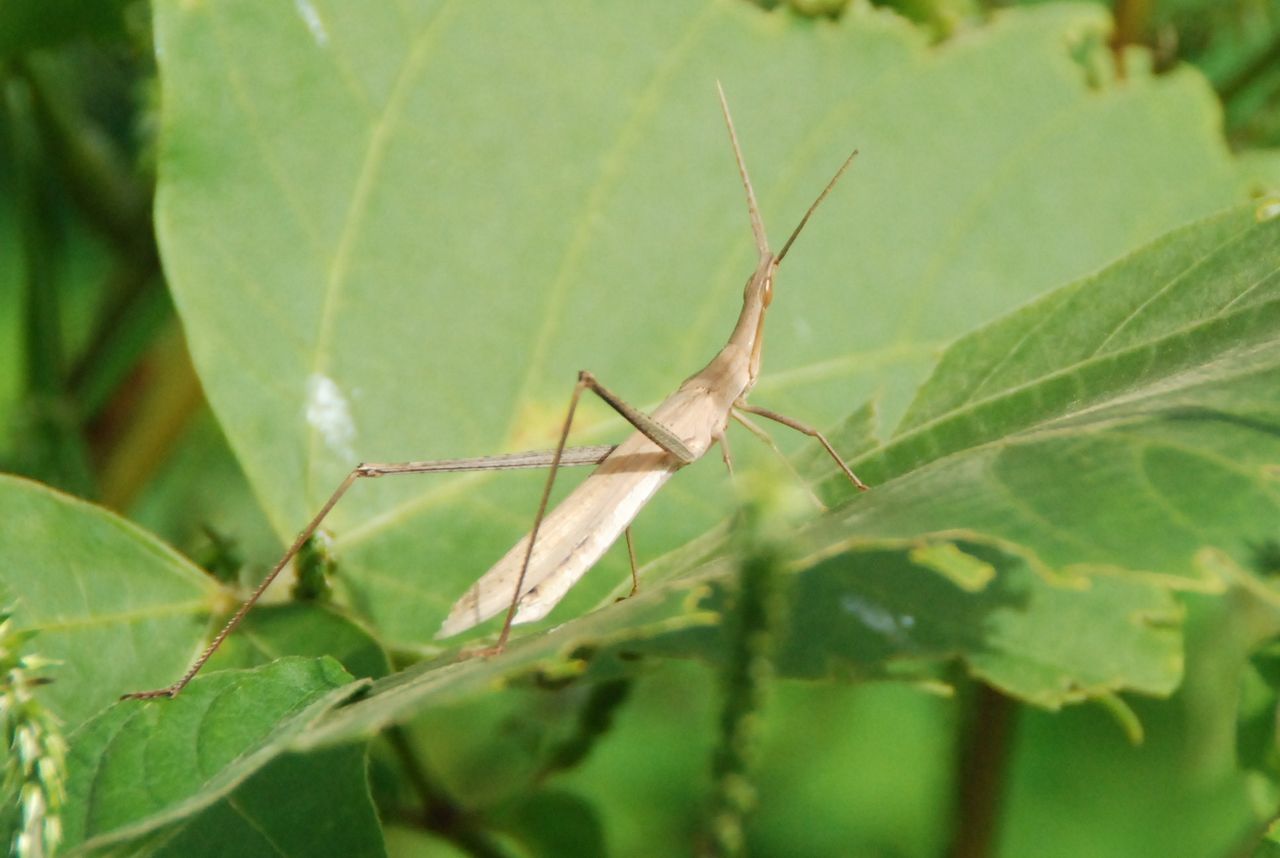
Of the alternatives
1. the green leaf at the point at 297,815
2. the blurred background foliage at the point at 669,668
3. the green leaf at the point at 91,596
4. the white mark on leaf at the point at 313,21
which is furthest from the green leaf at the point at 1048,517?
the white mark on leaf at the point at 313,21

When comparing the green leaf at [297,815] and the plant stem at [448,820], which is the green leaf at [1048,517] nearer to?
the green leaf at [297,815]

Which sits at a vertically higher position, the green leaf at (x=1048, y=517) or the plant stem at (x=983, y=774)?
the green leaf at (x=1048, y=517)

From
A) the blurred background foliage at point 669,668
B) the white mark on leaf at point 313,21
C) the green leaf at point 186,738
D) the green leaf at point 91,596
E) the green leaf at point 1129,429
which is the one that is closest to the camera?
the green leaf at point 1129,429

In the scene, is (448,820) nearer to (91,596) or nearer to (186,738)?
(91,596)

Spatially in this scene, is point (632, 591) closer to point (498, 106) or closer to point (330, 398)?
point (330, 398)

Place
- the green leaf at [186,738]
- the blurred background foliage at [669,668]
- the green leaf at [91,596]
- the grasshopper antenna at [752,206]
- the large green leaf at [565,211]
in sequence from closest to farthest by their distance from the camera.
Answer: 1. the green leaf at [186,738]
2. the green leaf at [91,596]
3. the large green leaf at [565,211]
4. the grasshopper antenna at [752,206]
5. the blurred background foliage at [669,668]

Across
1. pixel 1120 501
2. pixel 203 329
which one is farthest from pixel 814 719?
pixel 1120 501

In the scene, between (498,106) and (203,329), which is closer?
(203,329)

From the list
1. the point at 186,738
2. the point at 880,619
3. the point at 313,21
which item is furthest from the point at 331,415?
the point at 880,619
